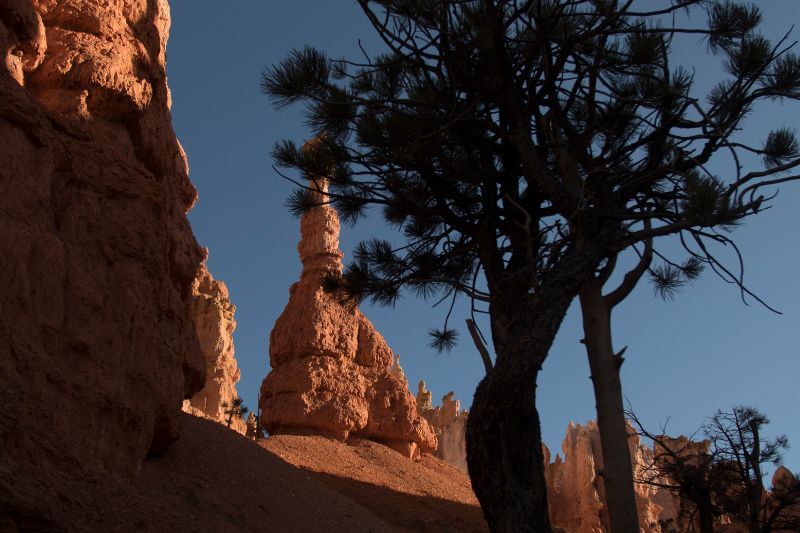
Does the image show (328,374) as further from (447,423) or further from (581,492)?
(447,423)

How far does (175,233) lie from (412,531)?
7440 millimetres

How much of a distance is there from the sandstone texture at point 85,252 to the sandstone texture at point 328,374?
350 inches

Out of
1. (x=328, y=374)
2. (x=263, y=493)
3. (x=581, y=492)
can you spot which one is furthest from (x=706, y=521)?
(x=581, y=492)

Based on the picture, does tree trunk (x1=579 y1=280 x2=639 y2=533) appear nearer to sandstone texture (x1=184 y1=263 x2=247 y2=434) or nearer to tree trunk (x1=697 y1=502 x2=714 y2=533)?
tree trunk (x1=697 y1=502 x2=714 y2=533)

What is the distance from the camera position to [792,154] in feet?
29.5

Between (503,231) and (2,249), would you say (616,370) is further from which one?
(2,249)

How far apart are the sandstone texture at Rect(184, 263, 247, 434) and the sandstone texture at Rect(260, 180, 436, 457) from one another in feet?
59.3

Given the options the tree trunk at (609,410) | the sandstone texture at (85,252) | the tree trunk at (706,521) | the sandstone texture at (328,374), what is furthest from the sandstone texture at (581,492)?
the tree trunk at (609,410)

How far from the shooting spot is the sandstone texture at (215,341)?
42.2 m

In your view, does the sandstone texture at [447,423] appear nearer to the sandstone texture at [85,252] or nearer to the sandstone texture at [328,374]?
the sandstone texture at [328,374]

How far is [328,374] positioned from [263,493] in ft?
33.9

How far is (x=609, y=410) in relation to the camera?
25.1ft

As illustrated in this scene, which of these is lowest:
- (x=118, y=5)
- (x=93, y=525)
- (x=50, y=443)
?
(x=93, y=525)

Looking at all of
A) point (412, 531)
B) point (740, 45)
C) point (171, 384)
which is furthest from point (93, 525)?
point (412, 531)
